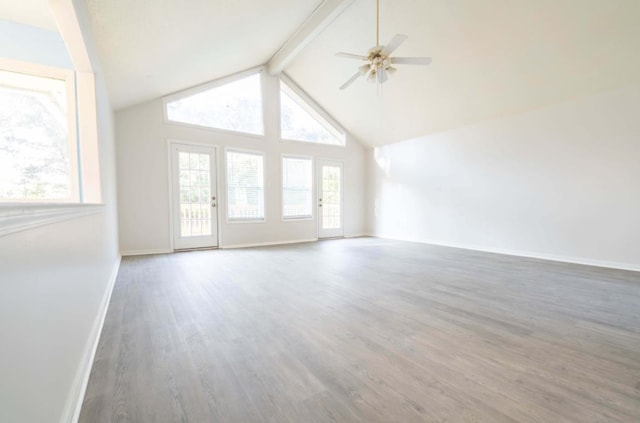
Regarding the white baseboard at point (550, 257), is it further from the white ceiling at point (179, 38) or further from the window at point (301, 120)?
the white ceiling at point (179, 38)

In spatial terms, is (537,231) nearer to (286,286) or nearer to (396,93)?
(396,93)

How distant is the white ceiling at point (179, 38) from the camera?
2.57 meters

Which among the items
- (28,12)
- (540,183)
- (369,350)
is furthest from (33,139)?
(540,183)

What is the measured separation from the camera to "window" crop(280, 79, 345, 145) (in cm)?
651

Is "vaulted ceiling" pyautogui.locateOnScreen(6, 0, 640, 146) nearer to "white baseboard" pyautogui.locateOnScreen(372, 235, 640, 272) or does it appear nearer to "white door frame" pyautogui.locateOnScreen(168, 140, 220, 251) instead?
"white door frame" pyautogui.locateOnScreen(168, 140, 220, 251)

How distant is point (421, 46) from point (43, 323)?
5.13 metres

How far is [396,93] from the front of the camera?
545cm

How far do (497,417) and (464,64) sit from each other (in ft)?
15.4

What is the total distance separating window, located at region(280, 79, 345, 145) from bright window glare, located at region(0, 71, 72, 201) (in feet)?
13.6

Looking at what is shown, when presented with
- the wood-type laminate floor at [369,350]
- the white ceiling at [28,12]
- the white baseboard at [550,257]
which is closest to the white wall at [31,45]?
the white ceiling at [28,12]

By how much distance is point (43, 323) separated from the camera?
0.89 meters

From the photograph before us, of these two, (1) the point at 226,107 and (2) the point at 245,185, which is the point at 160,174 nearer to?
(2) the point at 245,185

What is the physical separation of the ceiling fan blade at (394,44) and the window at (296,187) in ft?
12.1

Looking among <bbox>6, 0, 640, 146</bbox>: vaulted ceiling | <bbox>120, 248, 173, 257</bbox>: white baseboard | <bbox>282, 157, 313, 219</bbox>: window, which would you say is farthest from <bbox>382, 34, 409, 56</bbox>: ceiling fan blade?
<bbox>120, 248, 173, 257</bbox>: white baseboard
